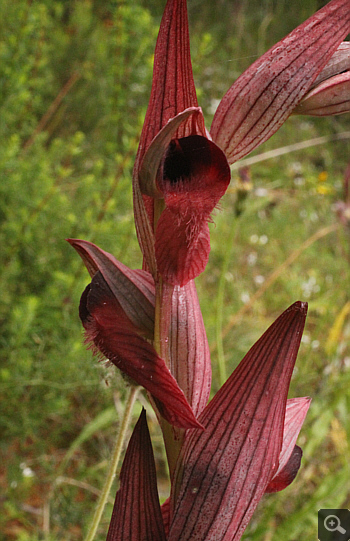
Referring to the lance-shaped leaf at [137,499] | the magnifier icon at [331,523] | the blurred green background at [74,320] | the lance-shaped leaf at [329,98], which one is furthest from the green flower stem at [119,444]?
the magnifier icon at [331,523]

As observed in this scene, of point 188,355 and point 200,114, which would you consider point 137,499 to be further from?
point 200,114

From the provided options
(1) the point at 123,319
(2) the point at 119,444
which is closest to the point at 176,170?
(1) the point at 123,319

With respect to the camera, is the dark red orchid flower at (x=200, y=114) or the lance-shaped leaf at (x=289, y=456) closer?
the dark red orchid flower at (x=200, y=114)

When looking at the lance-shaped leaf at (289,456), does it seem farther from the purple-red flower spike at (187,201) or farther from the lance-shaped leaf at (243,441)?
the purple-red flower spike at (187,201)

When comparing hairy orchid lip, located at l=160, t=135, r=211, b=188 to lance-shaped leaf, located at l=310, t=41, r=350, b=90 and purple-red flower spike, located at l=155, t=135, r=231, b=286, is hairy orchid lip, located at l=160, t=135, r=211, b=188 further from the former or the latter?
lance-shaped leaf, located at l=310, t=41, r=350, b=90

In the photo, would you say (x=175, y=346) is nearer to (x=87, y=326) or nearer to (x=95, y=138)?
(x=87, y=326)

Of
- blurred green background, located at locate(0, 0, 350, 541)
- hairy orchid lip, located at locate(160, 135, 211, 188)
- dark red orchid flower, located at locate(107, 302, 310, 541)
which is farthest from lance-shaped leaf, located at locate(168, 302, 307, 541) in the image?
blurred green background, located at locate(0, 0, 350, 541)
